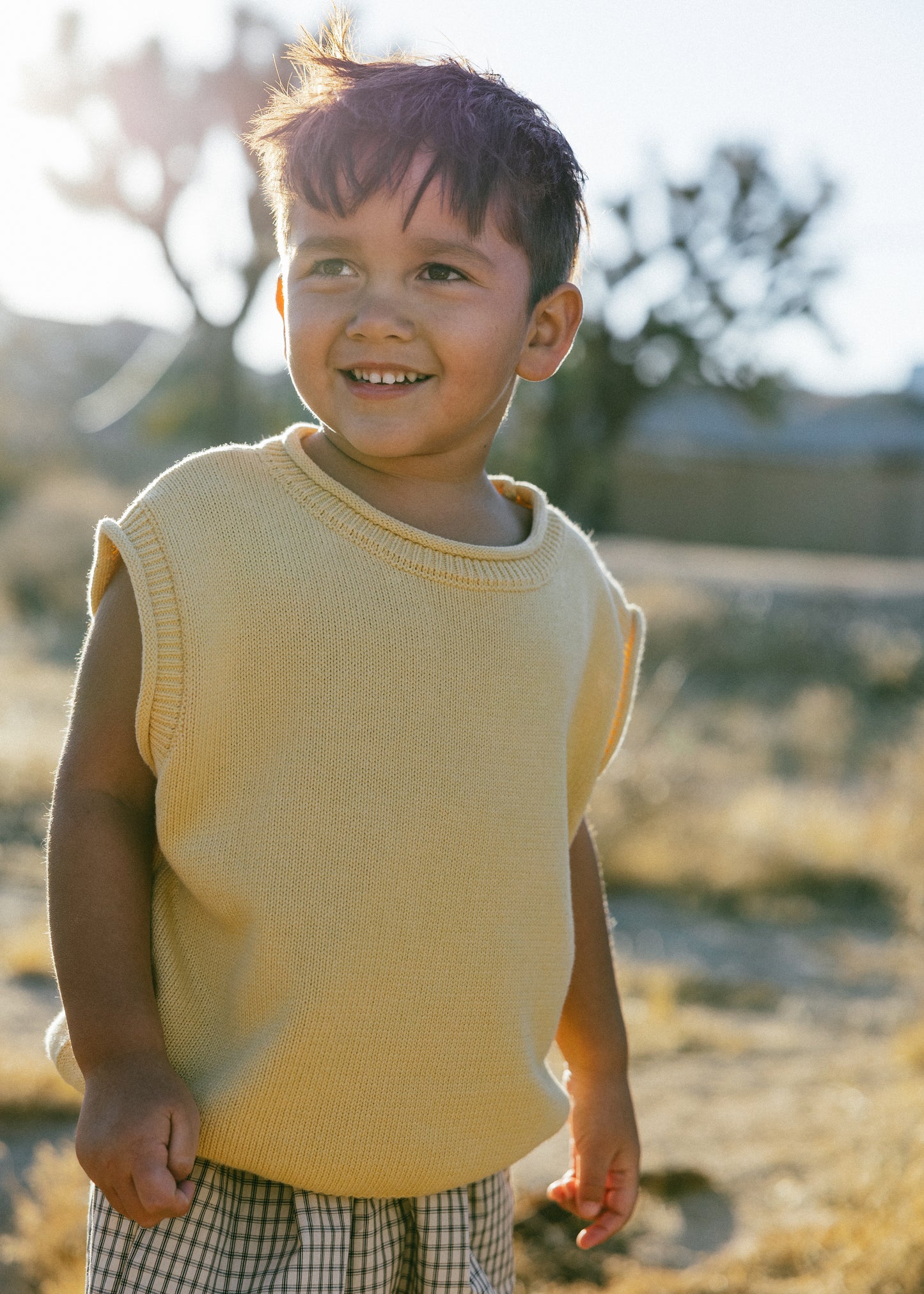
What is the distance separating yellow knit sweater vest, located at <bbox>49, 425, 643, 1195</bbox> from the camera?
1168 millimetres

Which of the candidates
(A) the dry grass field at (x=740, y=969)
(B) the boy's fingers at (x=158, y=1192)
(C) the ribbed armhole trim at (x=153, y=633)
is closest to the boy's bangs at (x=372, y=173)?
(C) the ribbed armhole trim at (x=153, y=633)

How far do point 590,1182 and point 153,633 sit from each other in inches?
32.0

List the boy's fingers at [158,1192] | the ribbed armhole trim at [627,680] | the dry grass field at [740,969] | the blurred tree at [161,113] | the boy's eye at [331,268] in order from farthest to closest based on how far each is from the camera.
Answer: the blurred tree at [161,113], the dry grass field at [740,969], the ribbed armhole trim at [627,680], the boy's eye at [331,268], the boy's fingers at [158,1192]

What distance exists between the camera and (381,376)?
127cm

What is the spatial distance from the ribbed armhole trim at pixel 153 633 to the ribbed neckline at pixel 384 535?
0.15 meters

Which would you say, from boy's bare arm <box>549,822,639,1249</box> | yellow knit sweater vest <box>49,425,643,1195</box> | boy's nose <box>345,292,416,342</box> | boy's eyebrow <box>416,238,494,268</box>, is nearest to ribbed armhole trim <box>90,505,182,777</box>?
yellow knit sweater vest <box>49,425,643,1195</box>

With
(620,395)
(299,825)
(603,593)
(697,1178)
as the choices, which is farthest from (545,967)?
(620,395)

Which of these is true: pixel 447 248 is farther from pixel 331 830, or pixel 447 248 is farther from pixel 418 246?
pixel 331 830

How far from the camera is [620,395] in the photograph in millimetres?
21594

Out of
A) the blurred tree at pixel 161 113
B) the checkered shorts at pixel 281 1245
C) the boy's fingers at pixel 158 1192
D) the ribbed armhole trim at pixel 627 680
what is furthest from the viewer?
the blurred tree at pixel 161 113

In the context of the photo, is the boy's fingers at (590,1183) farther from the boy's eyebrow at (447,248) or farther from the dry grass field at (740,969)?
the boy's eyebrow at (447,248)

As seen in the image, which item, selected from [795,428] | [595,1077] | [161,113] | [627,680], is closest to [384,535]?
[627,680]

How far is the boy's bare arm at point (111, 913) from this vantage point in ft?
3.59

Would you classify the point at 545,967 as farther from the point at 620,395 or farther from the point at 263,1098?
the point at 620,395
